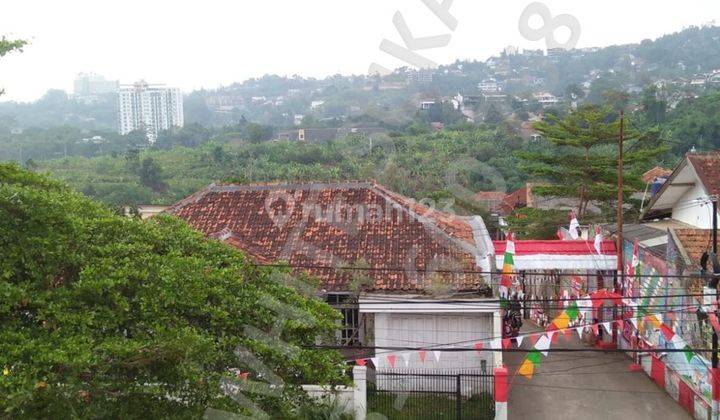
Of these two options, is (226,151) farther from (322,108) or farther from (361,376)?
(361,376)

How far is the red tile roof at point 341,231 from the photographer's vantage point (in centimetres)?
1226

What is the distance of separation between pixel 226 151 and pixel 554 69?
50346 mm

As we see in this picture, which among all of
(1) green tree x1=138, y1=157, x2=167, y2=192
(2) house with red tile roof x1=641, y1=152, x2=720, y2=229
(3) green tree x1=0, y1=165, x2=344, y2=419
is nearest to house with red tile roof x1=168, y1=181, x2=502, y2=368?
(3) green tree x1=0, y1=165, x2=344, y2=419

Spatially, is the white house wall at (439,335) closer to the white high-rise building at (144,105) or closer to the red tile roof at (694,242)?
the red tile roof at (694,242)

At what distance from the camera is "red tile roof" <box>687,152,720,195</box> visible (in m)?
12.8

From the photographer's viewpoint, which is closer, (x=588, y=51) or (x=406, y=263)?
(x=406, y=263)

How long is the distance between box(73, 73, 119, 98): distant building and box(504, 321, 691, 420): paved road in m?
140

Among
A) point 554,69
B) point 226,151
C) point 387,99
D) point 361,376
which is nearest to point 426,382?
point 361,376

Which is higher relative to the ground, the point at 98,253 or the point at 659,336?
the point at 98,253

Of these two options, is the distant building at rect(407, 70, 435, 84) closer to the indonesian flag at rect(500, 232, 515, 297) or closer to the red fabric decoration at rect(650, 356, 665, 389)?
the red fabric decoration at rect(650, 356, 665, 389)

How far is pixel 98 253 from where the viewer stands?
657 cm

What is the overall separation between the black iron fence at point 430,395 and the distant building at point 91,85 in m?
141

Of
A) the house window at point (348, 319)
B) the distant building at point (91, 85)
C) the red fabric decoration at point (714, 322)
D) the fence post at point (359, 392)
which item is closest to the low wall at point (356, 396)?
the fence post at point (359, 392)

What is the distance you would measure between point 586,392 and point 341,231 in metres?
5.36
